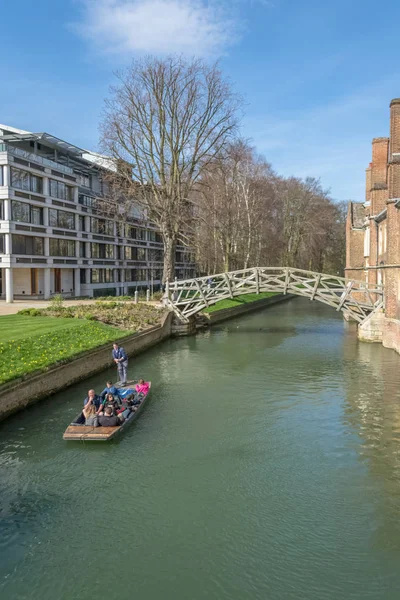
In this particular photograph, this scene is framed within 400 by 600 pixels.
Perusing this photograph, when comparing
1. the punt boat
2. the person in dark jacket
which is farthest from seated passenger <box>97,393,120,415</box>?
the punt boat

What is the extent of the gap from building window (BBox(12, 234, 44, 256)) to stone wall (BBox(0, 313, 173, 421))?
1600 centimetres

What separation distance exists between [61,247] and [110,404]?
3188 centimetres

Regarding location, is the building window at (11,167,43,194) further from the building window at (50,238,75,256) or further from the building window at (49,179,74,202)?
the building window at (50,238,75,256)

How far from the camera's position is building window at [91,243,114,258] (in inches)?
1970

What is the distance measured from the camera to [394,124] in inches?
933

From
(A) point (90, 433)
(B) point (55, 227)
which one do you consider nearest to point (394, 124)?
(A) point (90, 433)

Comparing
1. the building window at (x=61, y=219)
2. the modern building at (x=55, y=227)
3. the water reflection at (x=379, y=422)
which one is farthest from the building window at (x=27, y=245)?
the water reflection at (x=379, y=422)

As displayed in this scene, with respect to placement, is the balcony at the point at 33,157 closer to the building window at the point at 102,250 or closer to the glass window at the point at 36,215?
the glass window at the point at 36,215

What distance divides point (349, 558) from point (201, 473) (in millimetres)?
3792

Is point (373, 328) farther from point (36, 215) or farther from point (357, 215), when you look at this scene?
point (36, 215)

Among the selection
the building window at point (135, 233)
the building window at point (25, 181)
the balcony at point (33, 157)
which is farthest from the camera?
the building window at point (135, 233)

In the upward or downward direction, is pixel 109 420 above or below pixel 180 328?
below

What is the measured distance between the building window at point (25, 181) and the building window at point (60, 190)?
1507 mm

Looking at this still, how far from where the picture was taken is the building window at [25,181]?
35.8 m
